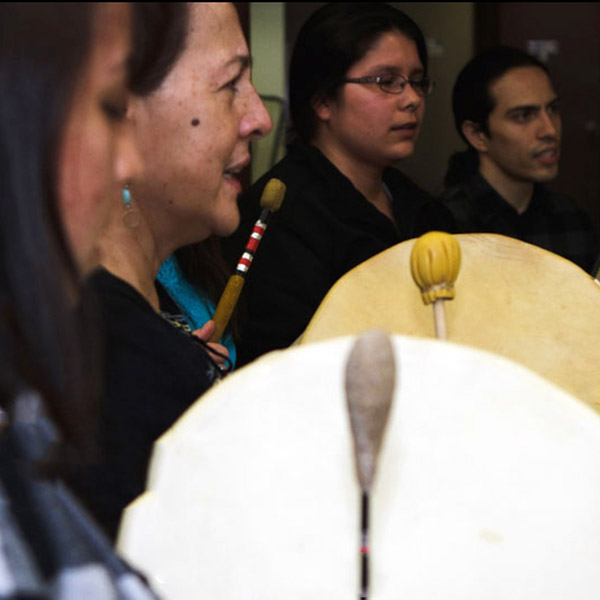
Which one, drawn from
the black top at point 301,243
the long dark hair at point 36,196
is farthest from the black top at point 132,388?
the black top at point 301,243

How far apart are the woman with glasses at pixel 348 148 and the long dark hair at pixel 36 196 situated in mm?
1292

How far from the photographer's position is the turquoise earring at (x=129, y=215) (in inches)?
45.6

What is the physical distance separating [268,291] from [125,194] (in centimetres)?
69

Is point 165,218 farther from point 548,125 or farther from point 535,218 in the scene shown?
point 548,125

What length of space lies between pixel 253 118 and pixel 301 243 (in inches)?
25.7

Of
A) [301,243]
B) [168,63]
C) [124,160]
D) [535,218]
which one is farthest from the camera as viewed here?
[535,218]

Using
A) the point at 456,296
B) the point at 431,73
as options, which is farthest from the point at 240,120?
the point at 431,73

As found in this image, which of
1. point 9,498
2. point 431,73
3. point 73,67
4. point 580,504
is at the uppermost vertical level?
point 73,67

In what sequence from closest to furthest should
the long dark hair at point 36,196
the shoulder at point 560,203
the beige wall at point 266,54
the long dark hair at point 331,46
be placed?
1. the long dark hair at point 36,196
2. the long dark hair at point 331,46
3. the shoulder at point 560,203
4. the beige wall at point 266,54

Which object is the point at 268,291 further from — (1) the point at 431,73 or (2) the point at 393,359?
(1) the point at 431,73

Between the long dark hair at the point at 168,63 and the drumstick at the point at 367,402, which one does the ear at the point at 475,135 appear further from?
the drumstick at the point at 367,402

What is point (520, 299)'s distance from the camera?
1.12 meters

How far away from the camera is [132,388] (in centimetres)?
93

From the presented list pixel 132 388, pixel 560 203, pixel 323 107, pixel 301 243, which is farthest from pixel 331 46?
pixel 132 388
